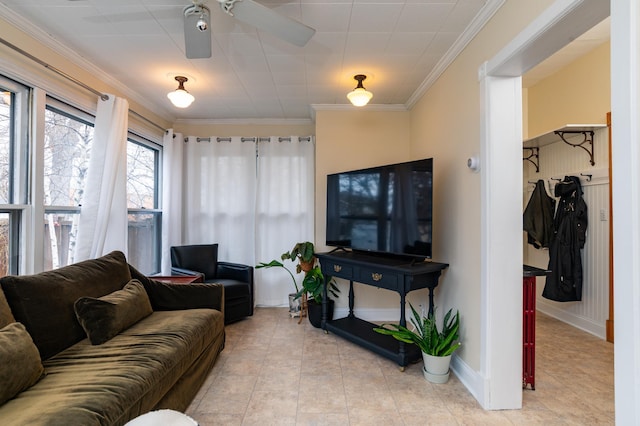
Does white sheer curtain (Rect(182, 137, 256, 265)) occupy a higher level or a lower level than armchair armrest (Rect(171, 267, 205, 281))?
higher

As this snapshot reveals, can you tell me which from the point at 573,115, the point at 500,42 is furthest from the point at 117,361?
the point at 573,115

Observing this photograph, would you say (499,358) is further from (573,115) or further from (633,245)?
(573,115)

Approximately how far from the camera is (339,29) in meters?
2.18

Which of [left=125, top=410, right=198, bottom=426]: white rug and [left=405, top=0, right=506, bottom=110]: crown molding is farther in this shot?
[left=405, top=0, right=506, bottom=110]: crown molding

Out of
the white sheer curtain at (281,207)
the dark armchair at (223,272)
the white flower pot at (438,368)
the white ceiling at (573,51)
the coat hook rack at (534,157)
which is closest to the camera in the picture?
the white flower pot at (438,368)

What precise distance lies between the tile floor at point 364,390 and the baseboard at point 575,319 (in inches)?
4.8

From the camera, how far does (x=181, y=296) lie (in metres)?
2.66

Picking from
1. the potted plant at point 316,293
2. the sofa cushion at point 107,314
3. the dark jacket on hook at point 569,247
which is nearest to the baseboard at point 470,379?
the potted plant at point 316,293

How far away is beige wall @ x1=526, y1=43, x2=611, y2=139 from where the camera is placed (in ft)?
10.0

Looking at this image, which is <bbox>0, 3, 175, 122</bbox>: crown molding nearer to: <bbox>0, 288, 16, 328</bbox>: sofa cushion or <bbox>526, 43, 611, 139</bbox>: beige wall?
<bbox>0, 288, 16, 328</bbox>: sofa cushion

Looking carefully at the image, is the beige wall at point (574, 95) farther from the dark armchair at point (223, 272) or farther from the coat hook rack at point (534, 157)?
the dark armchair at point (223, 272)

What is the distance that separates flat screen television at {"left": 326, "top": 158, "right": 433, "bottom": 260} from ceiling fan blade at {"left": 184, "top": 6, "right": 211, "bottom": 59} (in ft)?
5.70

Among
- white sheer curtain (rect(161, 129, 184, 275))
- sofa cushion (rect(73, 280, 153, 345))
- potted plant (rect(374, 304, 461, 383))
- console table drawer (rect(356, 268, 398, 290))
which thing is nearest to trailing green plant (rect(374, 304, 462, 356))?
potted plant (rect(374, 304, 461, 383))

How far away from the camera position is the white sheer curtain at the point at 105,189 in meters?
2.58
